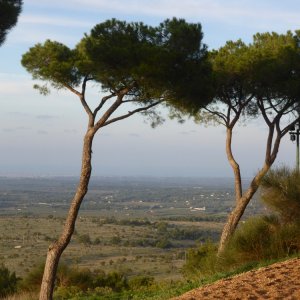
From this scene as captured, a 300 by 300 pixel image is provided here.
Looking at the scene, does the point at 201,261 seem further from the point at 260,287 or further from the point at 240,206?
the point at 260,287

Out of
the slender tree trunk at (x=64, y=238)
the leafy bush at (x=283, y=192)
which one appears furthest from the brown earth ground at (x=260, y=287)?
the slender tree trunk at (x=64, y=238)

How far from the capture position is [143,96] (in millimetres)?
13797

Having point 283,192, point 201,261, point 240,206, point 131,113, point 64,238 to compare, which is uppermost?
point 131,113

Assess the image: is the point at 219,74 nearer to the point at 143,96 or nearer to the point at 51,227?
the point at 143,96

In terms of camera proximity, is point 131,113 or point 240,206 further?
point 240,206

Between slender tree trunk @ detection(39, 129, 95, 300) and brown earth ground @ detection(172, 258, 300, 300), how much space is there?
190 inches

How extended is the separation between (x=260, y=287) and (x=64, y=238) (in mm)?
5728

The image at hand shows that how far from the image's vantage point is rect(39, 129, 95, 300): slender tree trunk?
39.4 ft

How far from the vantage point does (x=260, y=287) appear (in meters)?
7.39

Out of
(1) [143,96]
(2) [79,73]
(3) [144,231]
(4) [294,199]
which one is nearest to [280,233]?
(4) [294,199]

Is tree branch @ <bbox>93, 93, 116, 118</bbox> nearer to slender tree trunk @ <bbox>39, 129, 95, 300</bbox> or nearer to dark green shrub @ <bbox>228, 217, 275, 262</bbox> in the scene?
slender tree trunk @ <bbox>39, 129, 95, 300</bbox>

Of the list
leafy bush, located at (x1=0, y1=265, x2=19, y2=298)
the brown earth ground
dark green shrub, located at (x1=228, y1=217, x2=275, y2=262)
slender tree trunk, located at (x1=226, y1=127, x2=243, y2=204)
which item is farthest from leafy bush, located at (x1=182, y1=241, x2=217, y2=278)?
leafy bush, located at (x1=0, y1=265, x2=19, y2=298)

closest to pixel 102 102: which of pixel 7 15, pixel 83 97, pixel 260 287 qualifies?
pixel 83 97

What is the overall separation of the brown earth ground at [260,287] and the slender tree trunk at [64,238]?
482 centimetres
